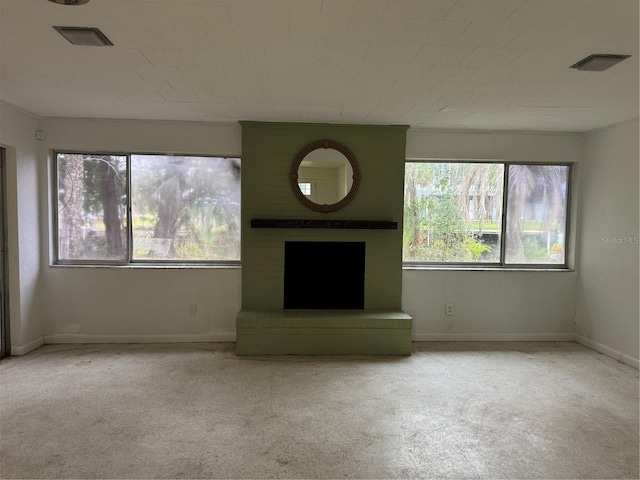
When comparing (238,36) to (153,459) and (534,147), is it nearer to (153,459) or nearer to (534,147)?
(153,459)

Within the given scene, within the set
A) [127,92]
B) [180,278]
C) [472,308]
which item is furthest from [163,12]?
[472,308]

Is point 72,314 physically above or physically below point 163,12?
below

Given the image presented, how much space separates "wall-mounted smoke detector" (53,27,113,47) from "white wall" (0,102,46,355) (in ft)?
6.26

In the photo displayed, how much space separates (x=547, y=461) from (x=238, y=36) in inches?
116

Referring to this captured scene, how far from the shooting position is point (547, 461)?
82.5 inches

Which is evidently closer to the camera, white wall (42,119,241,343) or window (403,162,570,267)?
white wall (42,119,241,343)

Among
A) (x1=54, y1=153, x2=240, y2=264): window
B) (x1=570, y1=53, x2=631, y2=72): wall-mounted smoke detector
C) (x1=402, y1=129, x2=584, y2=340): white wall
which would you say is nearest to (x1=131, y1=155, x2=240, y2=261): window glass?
(x1=54, y1=153, x2=240, y2=264): window

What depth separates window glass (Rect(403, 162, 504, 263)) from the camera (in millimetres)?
4207

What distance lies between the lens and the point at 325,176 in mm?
4004

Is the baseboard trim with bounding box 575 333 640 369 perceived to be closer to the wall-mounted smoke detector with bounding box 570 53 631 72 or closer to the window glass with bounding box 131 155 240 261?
the wall-mounted smoke detector with bounding box 570 53 631 72

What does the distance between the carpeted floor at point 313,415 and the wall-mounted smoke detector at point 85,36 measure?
233 centimetres

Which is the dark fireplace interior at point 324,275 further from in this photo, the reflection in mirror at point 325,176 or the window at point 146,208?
the window at point 146,208

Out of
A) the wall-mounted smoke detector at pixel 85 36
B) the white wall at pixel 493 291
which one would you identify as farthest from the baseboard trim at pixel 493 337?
the wall-mounted smoke detector at pixel 85 36

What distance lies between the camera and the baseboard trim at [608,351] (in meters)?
3.50
